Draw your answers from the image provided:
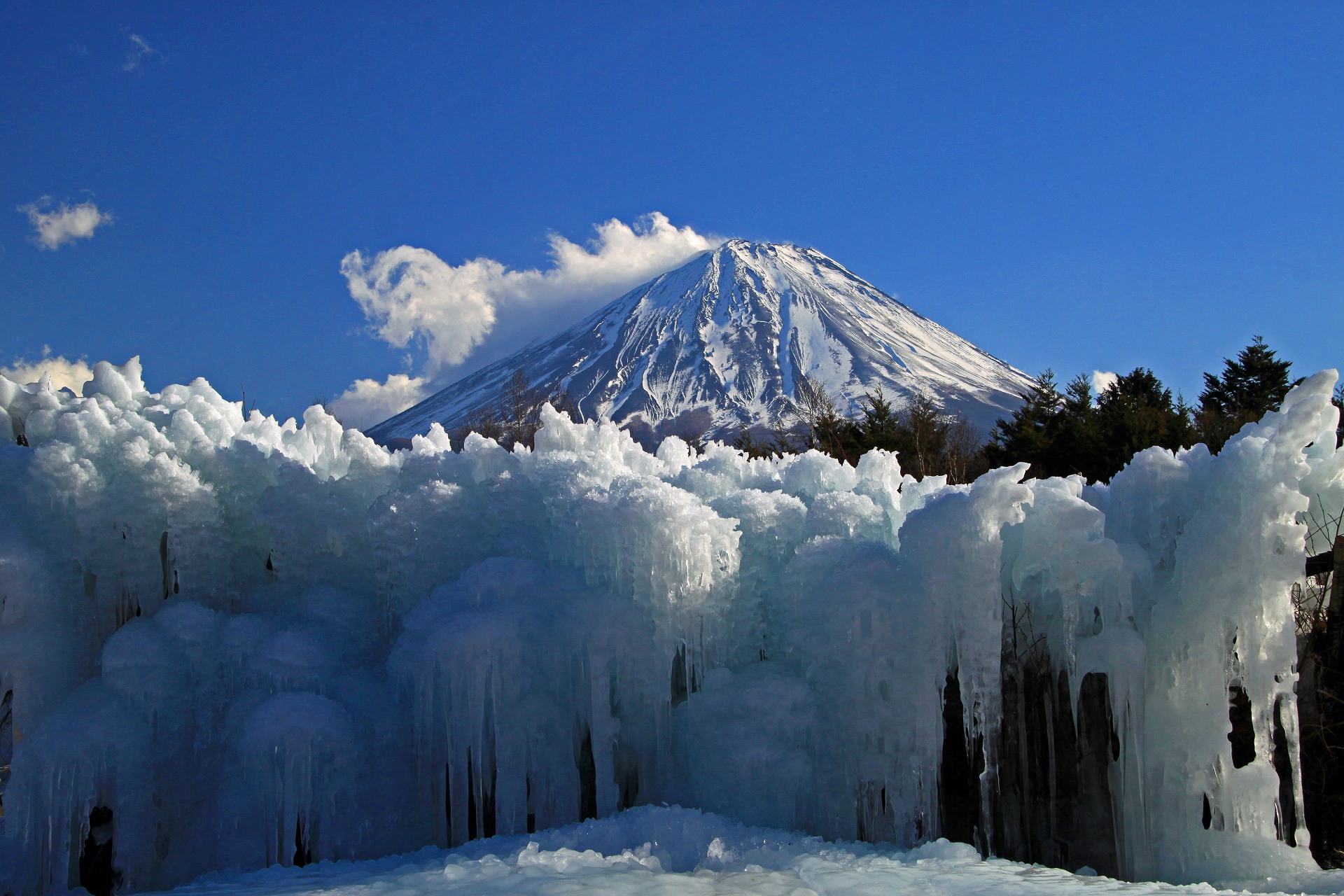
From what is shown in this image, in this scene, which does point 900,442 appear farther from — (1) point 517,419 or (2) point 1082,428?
(1) point 517,419

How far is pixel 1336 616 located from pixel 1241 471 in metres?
1.62

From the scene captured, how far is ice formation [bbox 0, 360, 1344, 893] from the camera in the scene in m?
5.55

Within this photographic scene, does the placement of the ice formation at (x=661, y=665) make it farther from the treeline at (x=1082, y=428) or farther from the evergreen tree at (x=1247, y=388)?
the evergreen tree at (x=1247, y=388)

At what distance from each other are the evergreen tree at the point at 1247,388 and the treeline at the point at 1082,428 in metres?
0.03

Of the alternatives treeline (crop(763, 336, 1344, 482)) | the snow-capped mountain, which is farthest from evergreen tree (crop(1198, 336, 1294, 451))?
the snow-capped mountain

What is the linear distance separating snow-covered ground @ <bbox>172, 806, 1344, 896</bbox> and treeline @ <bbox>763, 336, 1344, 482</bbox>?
33.2ft

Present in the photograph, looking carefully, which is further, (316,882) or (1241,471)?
(1241,471)

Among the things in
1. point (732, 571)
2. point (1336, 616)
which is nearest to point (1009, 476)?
point (732, 571)

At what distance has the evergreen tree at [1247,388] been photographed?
68.1 ft

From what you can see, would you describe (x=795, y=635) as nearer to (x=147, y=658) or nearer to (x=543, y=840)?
(x=543, y=840)

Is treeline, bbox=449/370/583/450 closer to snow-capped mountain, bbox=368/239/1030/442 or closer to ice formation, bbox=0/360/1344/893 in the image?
snow-capped mountain, bbox=368/239/1030/442

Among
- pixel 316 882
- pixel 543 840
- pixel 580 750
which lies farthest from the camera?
pixel 580 750

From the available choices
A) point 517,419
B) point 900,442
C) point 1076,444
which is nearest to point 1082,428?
point 1076,444

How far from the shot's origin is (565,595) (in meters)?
5.98
